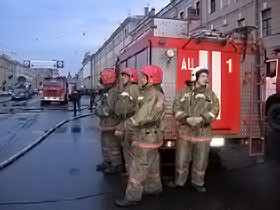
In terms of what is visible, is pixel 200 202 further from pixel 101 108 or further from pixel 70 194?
pixel 101 108

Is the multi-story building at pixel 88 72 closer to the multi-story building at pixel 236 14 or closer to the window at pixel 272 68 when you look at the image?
the multi-story building at pixel 236 14

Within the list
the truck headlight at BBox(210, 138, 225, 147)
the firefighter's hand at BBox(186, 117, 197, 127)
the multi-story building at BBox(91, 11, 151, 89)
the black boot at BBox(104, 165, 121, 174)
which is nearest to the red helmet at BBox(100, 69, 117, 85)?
the black boot at BBox(104, 165, 121, 174)

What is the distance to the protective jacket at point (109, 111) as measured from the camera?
591cm

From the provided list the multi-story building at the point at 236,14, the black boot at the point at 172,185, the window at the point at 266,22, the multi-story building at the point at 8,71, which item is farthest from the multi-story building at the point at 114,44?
the black boot at the point at 172,185

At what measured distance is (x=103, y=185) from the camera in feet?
17.3

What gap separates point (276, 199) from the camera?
459 cm

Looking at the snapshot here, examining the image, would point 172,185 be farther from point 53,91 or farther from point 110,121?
point 53,91

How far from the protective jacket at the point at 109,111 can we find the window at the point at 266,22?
20.4m

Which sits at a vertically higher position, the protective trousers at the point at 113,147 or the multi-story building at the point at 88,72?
the multi-story building at the point at 88,72

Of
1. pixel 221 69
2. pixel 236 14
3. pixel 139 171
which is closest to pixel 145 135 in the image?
pixel 139 171

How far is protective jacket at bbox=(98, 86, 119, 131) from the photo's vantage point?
19.4 ft

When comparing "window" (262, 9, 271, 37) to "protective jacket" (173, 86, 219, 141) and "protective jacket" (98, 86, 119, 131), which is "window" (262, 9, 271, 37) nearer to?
"protective jacket" (98, 86, 119, 131)

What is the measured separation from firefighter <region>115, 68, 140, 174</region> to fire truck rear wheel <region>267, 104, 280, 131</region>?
25.5ft

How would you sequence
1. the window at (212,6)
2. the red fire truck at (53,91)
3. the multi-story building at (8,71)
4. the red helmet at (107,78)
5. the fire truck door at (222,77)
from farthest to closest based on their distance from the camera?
the multi-story building at (8,71) → the window at (212,6) → the red fire truck at (53,91) → the red helmet at (107,78) → the fire truck door at (222,77)
